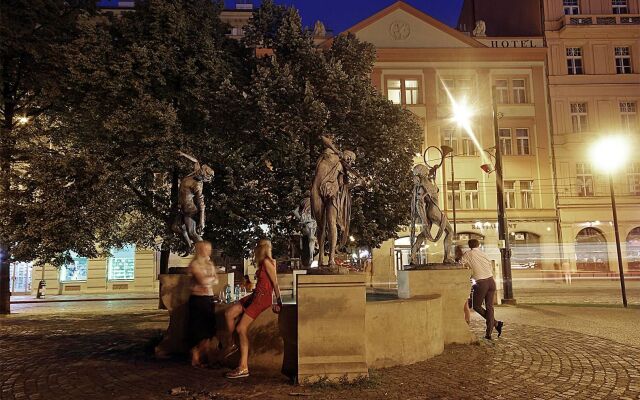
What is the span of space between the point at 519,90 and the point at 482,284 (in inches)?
1166

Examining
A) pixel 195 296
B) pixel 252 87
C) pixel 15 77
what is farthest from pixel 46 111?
pixel 195 296

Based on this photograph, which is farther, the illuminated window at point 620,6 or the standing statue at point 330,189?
the illuminated window at point 620,6

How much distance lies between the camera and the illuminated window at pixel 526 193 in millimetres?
33938

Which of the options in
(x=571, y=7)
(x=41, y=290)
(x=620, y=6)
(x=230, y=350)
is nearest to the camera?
(x=230, y=350)

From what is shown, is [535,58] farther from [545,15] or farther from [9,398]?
[9,398]

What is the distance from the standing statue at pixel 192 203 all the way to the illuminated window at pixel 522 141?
98.8 feet

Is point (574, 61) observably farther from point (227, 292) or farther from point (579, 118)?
point (227, 292)

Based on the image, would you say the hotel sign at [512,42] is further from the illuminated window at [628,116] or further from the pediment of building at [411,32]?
the illuminated window at [628,116]

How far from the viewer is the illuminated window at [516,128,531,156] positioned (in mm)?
34688

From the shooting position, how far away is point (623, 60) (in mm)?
35438

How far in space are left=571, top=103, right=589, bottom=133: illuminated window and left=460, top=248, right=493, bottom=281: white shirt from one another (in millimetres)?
29400

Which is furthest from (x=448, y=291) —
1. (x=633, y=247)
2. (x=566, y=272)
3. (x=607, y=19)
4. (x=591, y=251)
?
Answer: (x=607, y=19)

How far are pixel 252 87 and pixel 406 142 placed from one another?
5.80m

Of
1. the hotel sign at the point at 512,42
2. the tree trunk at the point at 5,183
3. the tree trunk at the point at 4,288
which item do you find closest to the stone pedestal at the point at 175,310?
the tree trunk at the point at 5,183
